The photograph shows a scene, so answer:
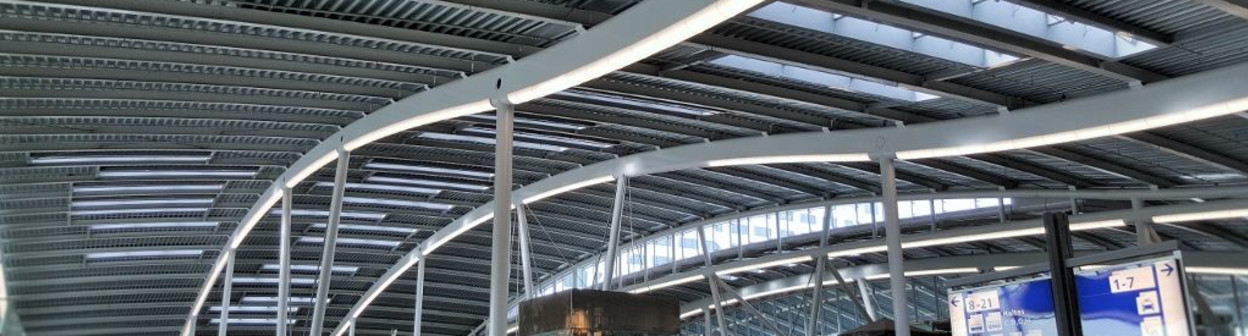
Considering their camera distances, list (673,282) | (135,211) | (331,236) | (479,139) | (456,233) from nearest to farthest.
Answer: (331,236) < (479,139) < (135,211) < (456,233) < (673,282)

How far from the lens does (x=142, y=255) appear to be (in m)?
45.1

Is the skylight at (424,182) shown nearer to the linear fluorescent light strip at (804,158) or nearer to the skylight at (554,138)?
the skylight at (554,138)

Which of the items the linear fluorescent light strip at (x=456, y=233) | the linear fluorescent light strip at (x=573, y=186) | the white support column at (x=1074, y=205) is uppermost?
the linear fluorescent light strip at (x=456, y=233)

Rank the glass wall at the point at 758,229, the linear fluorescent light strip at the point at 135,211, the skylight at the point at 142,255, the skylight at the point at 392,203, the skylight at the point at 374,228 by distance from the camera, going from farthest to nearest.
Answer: the skylight at the point at 142,255
the skylight at the point at 374,228
the skylight at the point at 392,203
the linear fluorescent light strip at the point at 135,211
the glass wall at the point at 758,229

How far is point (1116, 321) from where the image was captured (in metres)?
11.3

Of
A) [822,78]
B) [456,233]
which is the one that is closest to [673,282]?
[456,233]

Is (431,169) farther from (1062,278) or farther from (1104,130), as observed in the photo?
(1062,278)

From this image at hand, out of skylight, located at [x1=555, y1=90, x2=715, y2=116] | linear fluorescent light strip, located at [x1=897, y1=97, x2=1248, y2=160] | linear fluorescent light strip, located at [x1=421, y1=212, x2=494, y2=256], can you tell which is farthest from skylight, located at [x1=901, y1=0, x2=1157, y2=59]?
linear fluorescent light strip, located at [x1=421, y1=212, x2=494, y2=256]

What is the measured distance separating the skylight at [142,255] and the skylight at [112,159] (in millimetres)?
13405

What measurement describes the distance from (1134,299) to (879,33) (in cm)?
1047

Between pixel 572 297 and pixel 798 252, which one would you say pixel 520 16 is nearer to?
pixel 572 297

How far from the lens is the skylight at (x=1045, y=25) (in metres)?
19.5

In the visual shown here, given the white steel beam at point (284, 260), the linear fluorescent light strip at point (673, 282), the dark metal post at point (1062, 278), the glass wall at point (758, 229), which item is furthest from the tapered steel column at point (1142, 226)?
the white steel beam at point (284, 260)

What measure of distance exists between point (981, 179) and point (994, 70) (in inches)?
434
